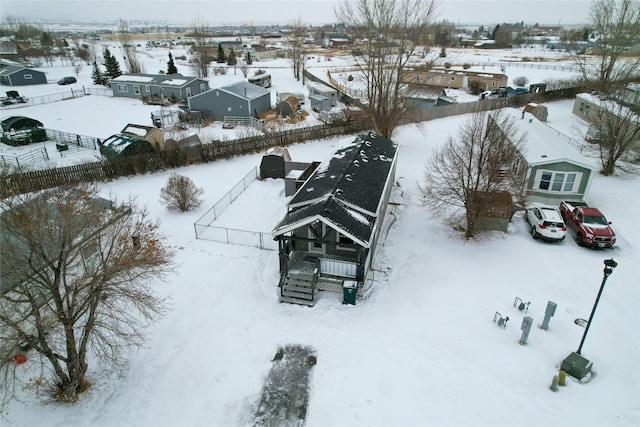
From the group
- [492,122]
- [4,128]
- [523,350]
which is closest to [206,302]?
[523,350]

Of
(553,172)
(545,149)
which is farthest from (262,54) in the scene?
(553,172)

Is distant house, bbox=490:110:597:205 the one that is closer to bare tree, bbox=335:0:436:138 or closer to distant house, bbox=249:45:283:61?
bare tree, bbox=335:0:436:138

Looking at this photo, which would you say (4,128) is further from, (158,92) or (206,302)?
(206,302)

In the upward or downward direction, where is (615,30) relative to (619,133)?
upward

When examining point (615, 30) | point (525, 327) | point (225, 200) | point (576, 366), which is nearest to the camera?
point (576, 366)

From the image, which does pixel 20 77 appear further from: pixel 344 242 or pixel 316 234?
pixel 344 242

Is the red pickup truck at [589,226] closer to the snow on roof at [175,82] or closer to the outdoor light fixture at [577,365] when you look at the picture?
the outdoor light fixture at [577,365]

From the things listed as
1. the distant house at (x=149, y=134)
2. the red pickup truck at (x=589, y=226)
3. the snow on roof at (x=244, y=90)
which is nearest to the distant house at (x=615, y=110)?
the red pickup truck at (x=589, y=226)
